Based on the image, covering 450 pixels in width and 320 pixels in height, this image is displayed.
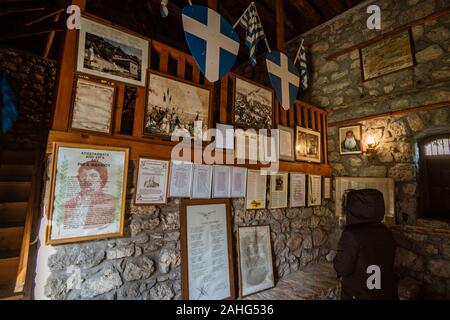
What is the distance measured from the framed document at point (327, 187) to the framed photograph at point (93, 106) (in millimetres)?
3277

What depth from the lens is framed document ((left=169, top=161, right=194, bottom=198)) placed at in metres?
2.12

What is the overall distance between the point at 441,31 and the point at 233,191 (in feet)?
11.5

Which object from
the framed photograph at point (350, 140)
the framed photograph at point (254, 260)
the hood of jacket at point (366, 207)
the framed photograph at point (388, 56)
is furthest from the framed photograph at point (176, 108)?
the framed photograph at point (388, 56)

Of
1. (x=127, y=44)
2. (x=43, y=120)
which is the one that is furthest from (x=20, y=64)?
(x=127, y=44)

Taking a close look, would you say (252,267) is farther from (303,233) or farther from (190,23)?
(190,23)

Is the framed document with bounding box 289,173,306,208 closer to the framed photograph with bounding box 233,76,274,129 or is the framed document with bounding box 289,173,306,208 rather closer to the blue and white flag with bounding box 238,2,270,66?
the framed photograph with bounding box 233,76,274,129

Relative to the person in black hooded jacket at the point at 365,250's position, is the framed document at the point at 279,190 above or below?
above

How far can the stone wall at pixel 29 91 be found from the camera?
3.90m

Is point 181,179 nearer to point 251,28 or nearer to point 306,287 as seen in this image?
point 306,287

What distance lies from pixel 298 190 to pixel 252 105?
1.40 m

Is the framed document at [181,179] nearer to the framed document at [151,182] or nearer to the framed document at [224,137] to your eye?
the framed document at [151,182]

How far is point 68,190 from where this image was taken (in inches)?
63.5

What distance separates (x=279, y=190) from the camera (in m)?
3.01

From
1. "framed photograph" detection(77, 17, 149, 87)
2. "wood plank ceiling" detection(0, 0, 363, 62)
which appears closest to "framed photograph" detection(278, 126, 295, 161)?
"framed photograph" detection(77, 17, 149, 87)
